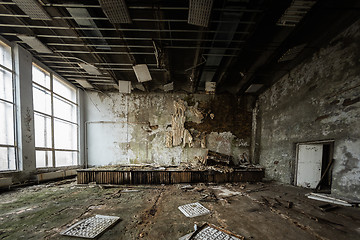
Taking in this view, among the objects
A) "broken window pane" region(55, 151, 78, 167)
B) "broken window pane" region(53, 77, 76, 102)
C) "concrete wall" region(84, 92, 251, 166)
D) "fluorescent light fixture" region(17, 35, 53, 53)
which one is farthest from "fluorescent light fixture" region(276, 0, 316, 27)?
"broken window pane" region(55, 151, 78, 167)

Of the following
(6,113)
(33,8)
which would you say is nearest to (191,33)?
(33,8)

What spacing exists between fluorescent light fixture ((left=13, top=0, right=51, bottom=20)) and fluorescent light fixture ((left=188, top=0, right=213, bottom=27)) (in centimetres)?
344

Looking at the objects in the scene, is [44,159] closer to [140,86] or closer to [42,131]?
[42,131]

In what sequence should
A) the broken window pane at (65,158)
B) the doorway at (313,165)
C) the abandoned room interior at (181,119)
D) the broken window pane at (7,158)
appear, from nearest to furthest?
the abandoned room interior at (181,119) < the broken window pane at (7,158) < the doorway at (313,165) < the broken window pane at (65,158)

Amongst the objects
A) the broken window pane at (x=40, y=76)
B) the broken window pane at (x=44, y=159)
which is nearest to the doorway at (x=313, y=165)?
the broken window pane at (x=44, y=159)

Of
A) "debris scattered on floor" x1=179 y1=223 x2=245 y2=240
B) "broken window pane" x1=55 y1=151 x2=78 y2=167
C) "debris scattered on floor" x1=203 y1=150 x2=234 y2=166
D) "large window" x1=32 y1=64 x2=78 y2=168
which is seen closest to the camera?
"debris scattered on floor" x1=179 y1=223 x2=245 y2=240

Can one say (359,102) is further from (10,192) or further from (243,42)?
(10,192)

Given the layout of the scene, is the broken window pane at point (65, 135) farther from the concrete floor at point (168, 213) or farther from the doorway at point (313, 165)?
the doorway at point (313, 165)

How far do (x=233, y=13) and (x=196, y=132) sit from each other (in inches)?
206

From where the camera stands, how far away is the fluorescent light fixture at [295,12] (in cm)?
262

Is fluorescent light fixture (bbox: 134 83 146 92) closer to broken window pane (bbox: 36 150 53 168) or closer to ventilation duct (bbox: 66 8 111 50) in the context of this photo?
ventilation duct (bbox: 66 8 111 50)

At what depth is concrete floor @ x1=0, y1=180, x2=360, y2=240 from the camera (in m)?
2.22

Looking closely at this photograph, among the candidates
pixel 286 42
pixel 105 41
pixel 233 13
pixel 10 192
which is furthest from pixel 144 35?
pixel 10 192

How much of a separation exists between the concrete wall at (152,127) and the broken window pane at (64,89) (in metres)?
0.66
